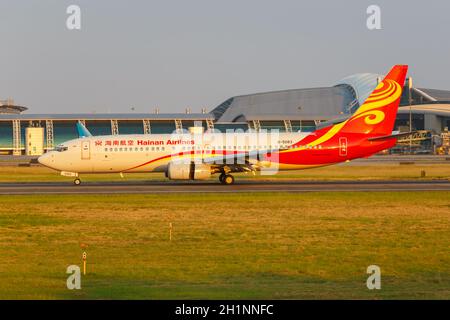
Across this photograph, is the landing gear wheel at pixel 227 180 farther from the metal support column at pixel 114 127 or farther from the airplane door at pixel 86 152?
the metal support column at pixel 114 127

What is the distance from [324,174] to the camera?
65125 millimetres

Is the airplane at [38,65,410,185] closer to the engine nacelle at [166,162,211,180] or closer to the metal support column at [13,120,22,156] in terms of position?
the engine nacelle at [166,162,211,180]

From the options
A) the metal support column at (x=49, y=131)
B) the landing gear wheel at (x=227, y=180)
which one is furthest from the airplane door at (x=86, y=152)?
the metal support column at (x=49, y=131)

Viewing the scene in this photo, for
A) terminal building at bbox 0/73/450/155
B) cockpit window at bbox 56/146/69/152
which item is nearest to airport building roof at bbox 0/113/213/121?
terminal building at bbox 0/73/450/155

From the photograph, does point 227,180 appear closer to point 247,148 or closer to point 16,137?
point 247,148

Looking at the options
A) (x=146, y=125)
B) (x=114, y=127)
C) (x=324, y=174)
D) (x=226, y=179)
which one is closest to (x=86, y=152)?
(x=226, y=179)

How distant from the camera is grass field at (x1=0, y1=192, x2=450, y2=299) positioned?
62.1 feet

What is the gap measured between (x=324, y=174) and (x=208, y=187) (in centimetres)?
1816

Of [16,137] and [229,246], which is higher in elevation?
[16,137]

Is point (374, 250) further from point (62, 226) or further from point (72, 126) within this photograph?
point (72, 126)

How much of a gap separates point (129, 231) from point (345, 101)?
124141 millimetres

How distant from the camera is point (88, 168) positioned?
5366 cm

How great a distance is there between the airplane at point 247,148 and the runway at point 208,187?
134 cm
